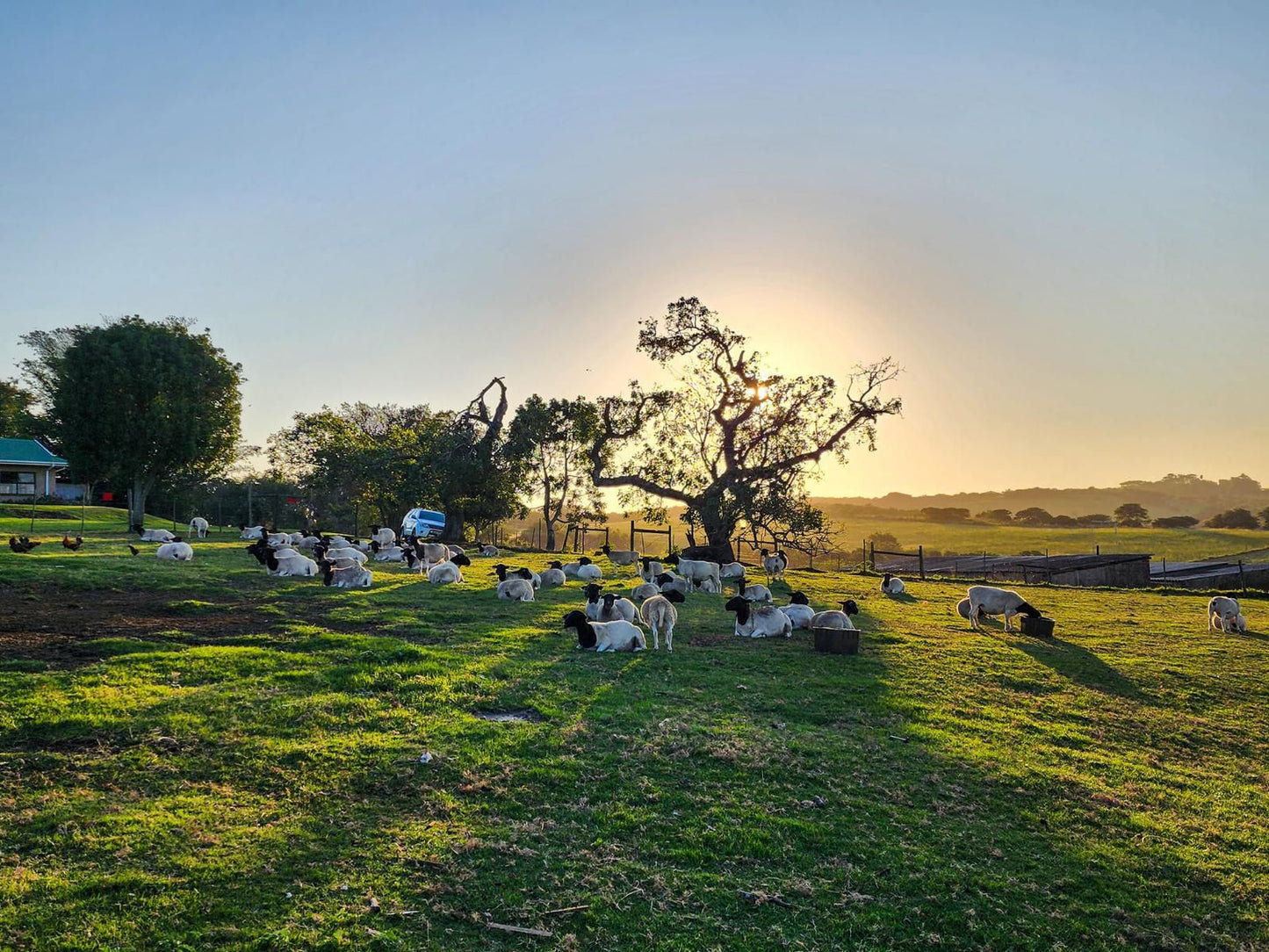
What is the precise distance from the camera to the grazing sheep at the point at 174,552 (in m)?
23.7

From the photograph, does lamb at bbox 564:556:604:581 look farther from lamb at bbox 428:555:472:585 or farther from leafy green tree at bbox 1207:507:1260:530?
leafy green tree at bbox 1207:507:1260:530

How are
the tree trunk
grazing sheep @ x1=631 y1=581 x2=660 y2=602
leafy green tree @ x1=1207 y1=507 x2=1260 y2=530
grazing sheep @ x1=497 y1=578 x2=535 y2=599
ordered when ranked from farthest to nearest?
leafy green tree @ x1=1207 y1=507 x2=1260 y2=530, the tree trunk, grazing sheep @ x1=631 y1=581 x2=660 y2=602, grazing sheep @ x1=497 y1=578 x2=535 y2=599

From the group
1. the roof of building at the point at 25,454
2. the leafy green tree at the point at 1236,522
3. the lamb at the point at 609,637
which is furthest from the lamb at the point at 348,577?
the leafy green tree at the point at 1236,522

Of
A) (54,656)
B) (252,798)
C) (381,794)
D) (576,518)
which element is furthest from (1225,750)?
(576,518)

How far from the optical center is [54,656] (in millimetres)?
10414

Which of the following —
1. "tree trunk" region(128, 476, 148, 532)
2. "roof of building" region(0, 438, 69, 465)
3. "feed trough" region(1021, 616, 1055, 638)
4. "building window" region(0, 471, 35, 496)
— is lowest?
"feed trough" region(1021, 616, 1055, 638)

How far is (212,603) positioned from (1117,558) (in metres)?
40.1

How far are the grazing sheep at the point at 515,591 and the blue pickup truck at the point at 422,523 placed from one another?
21078 millimetres

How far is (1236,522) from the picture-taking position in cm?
9000

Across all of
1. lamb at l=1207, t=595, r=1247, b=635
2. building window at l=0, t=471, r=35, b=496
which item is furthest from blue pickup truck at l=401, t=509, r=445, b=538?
building window at l=0, t=471, r=35, b=496

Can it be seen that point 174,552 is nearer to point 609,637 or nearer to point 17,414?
point 609,637

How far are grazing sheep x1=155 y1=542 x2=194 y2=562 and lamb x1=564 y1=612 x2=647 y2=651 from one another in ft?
55.4

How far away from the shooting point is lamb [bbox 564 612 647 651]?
13.8 meters

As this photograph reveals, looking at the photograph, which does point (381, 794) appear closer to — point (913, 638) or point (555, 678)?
point (555, 678)
